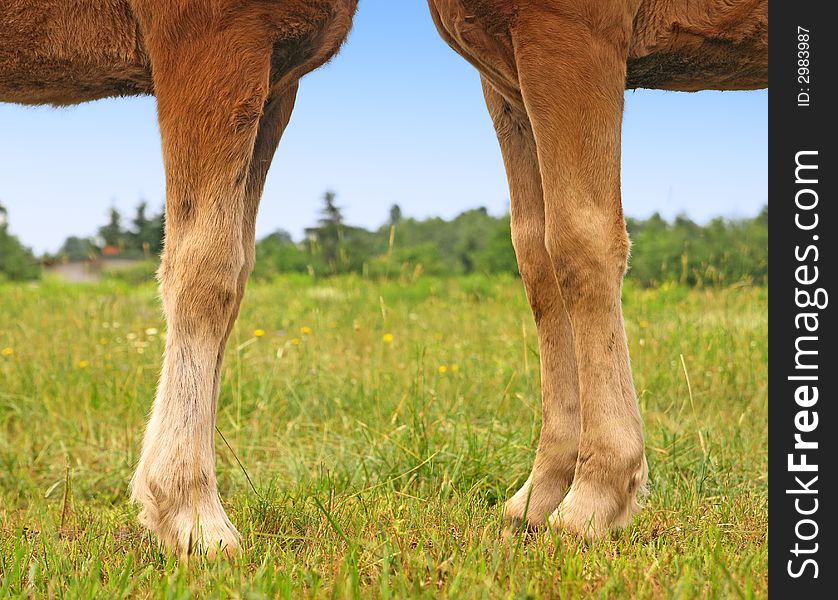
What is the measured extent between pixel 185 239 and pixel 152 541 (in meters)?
0.97

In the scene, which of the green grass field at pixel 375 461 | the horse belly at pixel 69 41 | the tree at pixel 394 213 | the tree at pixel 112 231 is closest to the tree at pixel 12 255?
the tree at pixel 112 231

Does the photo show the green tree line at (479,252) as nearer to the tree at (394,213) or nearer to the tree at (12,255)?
the tree at (394,213)

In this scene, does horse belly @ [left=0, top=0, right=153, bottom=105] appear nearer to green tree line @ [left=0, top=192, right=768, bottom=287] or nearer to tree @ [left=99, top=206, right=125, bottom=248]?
green tree line @ [left=0, top=192, right=768, bottom=287]

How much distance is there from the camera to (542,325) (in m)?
2.93

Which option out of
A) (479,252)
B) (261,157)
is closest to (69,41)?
(261,157)

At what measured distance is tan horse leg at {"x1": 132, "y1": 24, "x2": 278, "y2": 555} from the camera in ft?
7.70

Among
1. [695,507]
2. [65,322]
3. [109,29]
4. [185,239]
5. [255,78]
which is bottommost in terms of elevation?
[695,507]

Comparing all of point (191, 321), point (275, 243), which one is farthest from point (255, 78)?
point (275, 243)

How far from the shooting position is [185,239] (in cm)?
245

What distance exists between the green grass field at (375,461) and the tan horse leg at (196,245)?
0.72 feet

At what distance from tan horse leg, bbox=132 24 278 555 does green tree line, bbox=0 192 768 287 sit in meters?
2.09

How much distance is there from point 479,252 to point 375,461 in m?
14.1
